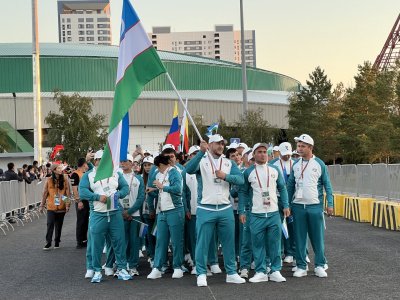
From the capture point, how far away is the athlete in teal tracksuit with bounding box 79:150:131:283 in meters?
12.1

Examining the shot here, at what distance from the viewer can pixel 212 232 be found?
1152 cm

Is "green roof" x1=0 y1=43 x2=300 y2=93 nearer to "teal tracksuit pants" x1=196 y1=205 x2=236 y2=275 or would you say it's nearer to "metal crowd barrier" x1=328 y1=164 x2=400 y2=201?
"metal crowd barrier" x1=328 y1=164 x2=400 y2=201

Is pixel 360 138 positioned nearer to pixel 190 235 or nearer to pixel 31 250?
pixel 31 250

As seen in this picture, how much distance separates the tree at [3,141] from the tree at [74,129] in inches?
644

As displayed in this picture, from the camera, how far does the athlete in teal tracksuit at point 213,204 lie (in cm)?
1133

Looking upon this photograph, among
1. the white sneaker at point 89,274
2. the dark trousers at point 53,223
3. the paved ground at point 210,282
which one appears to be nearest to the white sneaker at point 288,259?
the paved ground at point 210,282

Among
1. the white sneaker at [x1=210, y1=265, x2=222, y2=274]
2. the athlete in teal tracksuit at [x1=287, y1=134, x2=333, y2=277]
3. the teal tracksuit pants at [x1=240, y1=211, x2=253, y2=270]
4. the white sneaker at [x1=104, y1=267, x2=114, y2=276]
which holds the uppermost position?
the athlete in teal tracksuit at [x1=287, y1=134, x2=333, y2=277]

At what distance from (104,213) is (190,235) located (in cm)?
155

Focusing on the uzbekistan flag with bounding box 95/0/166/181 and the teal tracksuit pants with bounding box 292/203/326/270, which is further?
the teal tracksuit pants with bounding box 292/203/326/270

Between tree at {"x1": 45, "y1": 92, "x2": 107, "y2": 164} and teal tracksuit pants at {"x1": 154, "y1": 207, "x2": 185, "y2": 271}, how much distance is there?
128 feet

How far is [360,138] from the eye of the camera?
151 ft

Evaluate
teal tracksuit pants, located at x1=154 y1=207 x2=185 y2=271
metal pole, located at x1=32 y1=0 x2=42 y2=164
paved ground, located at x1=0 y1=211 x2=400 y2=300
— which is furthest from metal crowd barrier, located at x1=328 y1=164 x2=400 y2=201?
metal pole, located at x1=32 y1=0 x2=42 y2=164

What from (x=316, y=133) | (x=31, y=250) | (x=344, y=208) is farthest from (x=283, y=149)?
(x=316, y=133)

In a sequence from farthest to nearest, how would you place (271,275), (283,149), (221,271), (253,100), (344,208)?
(253,100)
(344,208)
(283,149)
(221,271)
(271,275)
